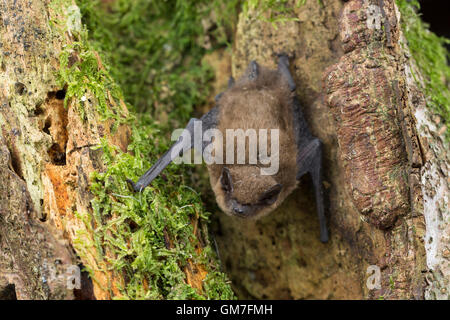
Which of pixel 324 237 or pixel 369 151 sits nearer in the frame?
pixel 369 151

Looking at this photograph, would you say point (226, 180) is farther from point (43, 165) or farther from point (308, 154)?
point (43, 165)

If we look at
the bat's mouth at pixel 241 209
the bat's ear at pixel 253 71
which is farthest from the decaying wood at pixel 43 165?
the bat's ear at pixel 253 71

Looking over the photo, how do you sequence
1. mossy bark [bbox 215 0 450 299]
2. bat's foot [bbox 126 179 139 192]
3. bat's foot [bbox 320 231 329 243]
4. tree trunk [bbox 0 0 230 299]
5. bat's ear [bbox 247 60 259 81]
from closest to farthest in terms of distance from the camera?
1. tree trunk [bbox 0 0 230 299]
2. mossy bark [bbox 215 0 450 299]
3. bat's foot [bbox 126 179 139 192]
4. bat's foot [bbox 320 231 329 243]
5. bat's ear [bbox 247 60 259 81]

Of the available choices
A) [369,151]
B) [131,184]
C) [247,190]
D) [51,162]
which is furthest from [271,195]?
[51,162]

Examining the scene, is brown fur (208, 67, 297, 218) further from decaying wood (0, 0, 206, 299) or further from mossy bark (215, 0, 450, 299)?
decaying wood (0, 0, 206, 299)

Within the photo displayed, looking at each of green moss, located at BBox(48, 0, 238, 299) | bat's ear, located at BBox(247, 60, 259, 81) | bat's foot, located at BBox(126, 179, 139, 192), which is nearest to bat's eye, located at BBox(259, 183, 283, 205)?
green moss, located at BBox(48, 0, 238, 299)

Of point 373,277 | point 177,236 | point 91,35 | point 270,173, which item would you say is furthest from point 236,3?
point 373,277
